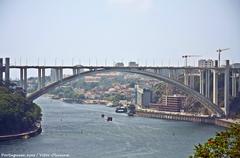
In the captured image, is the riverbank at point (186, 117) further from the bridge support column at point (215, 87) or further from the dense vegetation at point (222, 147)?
the dense vegetation at point (222, 147)

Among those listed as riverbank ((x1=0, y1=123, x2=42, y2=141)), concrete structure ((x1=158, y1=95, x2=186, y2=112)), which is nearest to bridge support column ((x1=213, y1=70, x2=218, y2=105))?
concrete structure ((x1=158, y1=95, x2=186, y2=112))

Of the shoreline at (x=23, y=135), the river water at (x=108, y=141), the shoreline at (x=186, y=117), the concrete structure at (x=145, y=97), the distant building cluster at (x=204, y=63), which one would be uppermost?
the distant building cluster at (x=204, y=63)

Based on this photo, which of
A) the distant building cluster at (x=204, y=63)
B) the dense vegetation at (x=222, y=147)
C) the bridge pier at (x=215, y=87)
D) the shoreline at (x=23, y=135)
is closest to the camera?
the dense vegetation at (x=222, y=147)

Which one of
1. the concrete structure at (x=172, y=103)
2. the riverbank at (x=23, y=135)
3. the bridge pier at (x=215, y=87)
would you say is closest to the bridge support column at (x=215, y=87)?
the bridge pier at (x=215, y=87)

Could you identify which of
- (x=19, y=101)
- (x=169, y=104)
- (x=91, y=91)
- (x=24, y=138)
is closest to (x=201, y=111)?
(x=169, y=104)

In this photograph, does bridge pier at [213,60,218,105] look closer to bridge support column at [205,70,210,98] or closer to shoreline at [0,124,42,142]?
bridge support column at [205,70,210,98]

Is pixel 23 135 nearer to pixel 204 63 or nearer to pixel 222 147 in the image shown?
pixel 222 147
